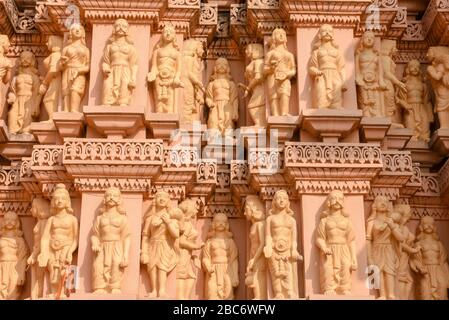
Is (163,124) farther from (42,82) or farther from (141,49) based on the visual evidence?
(42,82)

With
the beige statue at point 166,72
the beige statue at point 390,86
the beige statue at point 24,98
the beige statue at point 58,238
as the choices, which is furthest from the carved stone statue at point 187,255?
the beige statue at point 390,86

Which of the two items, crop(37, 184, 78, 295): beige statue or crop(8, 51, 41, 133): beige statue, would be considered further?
crop(8, 51, 41, 133): beige statue

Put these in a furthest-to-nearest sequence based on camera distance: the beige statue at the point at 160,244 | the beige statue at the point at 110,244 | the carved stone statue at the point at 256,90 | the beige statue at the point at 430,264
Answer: the carved stone statue at the point at 256,90 < the beige statue at the point at 430,264 < the beige statue at the point at 160,244 < the beige statue at the point at 110,244

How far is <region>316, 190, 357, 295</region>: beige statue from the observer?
10.1 metres

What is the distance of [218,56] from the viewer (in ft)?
41.1

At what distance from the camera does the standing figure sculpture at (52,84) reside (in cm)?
1171

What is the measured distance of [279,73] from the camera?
11406 mm

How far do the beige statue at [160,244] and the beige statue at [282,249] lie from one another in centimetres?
121

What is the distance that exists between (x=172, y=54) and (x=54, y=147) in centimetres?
214

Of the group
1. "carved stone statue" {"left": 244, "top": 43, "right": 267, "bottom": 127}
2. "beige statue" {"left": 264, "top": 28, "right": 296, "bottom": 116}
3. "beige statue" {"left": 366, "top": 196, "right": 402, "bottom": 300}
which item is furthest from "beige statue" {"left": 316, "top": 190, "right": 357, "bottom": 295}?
"carved stone statue" {"left": 244, "top": 43, "right": 267, "bottom": 127}

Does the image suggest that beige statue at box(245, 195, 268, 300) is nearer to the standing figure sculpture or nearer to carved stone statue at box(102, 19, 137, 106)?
carved stone statue at box(102, 19, 137, 106)

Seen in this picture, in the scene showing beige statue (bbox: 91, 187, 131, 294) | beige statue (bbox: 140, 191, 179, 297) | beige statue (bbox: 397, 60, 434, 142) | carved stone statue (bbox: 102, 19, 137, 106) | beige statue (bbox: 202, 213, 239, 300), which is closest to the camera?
beige statue (bbox: 91, 187, 131, 294)

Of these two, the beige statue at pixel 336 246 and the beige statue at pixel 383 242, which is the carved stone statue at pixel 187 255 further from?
the beige statue at pixel 383 242

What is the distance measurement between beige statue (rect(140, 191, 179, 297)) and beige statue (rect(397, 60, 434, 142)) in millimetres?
3963
